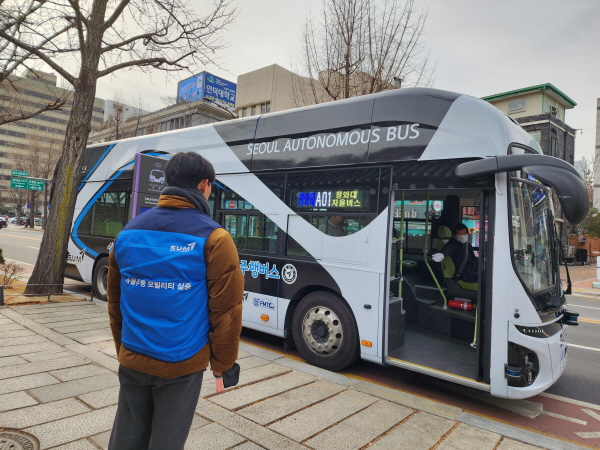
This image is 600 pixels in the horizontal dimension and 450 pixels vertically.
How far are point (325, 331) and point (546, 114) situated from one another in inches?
1214

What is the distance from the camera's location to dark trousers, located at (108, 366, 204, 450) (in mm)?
1905

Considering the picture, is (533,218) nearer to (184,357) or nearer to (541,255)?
(541,255)

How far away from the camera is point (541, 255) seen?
4441 mm

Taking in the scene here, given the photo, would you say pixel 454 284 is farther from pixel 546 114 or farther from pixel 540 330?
pixel 546 114

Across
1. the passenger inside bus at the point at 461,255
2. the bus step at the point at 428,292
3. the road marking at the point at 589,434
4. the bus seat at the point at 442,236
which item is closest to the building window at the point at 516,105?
the bus seat at the point at 442,236

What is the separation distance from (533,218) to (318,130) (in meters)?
2.85

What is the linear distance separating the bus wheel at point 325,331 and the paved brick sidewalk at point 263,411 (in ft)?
0.73

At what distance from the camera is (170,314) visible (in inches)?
73.2

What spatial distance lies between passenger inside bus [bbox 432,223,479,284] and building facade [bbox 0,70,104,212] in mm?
11432

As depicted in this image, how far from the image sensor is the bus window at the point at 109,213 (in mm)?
8711

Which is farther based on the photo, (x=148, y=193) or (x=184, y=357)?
(x=148, y=193)

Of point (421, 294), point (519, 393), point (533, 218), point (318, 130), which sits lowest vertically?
point (519, 393)

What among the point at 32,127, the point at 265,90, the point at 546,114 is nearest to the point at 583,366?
the point at 546,114

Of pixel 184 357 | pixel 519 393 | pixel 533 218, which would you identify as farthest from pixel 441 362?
pixel 184 357
